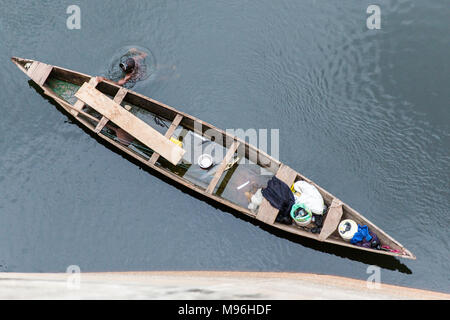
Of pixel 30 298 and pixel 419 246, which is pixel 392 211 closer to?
pixel 419 246

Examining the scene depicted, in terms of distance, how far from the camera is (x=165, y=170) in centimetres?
1462

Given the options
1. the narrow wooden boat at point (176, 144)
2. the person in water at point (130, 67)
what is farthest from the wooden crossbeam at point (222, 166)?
the person in water at point (130, 67)

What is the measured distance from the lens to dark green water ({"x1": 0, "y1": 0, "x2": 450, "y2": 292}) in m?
14.5

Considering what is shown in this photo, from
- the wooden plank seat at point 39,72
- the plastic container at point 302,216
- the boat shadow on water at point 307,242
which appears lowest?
the boat shadow on water at point 307,242

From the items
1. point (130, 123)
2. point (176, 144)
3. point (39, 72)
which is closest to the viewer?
point (176, 144)

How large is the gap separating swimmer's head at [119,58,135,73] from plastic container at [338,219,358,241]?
9556mm

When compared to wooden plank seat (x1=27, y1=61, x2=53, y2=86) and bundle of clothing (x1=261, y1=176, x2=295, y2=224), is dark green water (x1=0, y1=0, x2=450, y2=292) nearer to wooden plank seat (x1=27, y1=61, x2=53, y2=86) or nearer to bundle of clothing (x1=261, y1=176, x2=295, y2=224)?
wooden plank seat (x1=27, y1=61, x2=53, y2=86)

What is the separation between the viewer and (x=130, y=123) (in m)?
14.6

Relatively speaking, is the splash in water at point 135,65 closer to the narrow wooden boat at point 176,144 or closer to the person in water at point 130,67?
the person in water at point 130,67

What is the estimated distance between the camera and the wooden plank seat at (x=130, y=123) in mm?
14225

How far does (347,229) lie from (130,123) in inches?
318

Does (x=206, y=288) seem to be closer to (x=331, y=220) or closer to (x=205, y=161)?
(x=205, y=161)

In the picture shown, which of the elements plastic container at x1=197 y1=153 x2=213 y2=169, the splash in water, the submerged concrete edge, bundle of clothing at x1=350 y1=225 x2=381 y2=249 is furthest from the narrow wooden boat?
the submerged concrete edge

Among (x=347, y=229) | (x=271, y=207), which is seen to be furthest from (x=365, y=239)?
(x=271, y=207)
